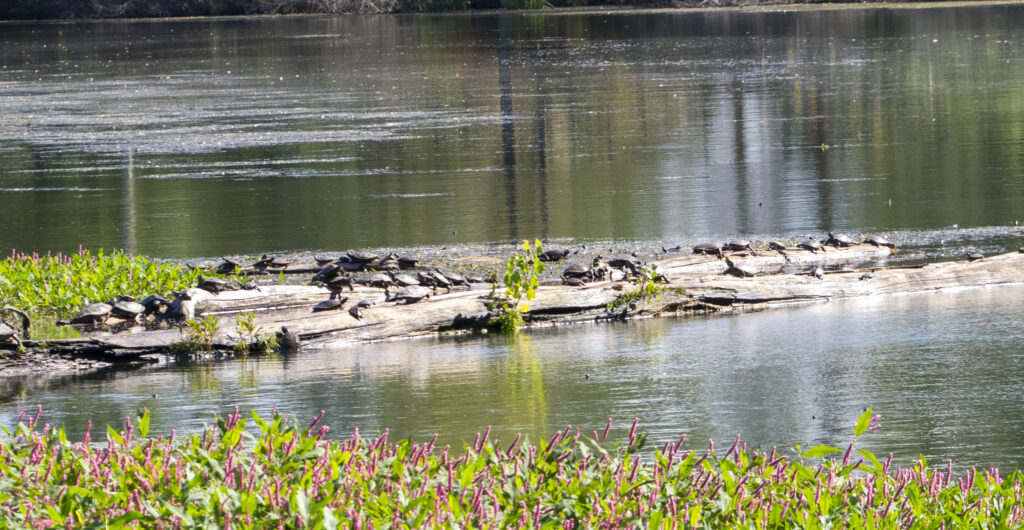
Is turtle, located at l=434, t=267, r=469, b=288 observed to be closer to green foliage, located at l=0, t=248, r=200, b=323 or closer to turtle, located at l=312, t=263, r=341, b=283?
turtle, located at l=312, t=263, r=341, b=283

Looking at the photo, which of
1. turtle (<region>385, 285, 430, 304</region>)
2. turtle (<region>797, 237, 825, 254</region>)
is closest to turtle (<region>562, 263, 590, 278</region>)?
turtle (<region>385, 285, 430, 304</region>)

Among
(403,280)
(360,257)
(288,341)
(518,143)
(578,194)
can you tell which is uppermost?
(518,143)

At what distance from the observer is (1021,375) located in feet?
32.8

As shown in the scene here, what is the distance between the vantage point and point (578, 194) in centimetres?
1831

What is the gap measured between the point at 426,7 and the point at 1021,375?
6966cm

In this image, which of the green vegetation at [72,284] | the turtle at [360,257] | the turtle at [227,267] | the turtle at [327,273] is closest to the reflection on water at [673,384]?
the turtle at [327,273]

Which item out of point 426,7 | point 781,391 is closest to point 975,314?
point 781,391

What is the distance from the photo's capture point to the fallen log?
1148cm

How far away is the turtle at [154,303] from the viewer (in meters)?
11.6

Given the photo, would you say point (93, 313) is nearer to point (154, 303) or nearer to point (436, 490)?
point (154, 303)

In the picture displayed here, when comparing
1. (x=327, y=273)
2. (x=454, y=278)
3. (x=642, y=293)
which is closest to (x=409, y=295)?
(x=454, y=278)

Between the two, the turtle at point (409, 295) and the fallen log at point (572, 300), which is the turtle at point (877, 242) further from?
the turtle at point (409, 295)

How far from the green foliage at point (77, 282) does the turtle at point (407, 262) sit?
1.92 m

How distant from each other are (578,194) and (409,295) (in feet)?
21.8
